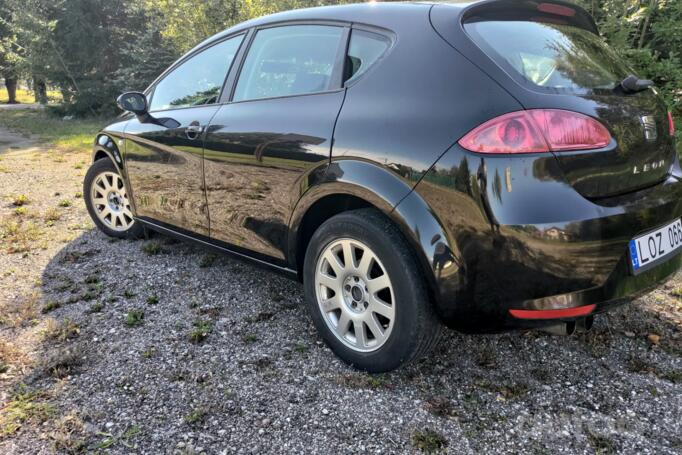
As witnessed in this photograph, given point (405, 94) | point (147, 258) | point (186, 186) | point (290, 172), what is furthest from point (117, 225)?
point (405, 94)

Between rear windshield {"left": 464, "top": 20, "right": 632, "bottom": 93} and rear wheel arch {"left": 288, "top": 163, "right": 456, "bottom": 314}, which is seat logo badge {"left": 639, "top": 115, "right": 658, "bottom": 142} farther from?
rear wheel arch {"left": 288, "top": 163, "right": 456, "bottom": 314}

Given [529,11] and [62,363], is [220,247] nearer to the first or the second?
[62,363]

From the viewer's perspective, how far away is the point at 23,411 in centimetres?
224

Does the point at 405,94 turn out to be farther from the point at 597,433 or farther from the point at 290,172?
the point at 597,433

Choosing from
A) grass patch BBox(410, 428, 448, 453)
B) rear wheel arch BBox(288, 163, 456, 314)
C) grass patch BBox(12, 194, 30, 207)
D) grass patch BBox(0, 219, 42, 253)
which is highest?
rear wheel arch BBox(288, 163, 456, 314)

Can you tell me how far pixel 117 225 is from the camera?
4.52 metres

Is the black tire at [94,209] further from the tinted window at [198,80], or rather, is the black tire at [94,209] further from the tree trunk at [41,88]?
the tree trunk at [41,88]

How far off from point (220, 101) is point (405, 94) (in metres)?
1.43

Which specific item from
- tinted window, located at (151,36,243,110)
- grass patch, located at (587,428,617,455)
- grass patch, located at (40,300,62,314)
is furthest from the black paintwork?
grass patch, located at (40,300,62,314)

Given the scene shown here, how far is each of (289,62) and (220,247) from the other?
4.01ft

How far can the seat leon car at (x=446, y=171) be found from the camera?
6.26 ft

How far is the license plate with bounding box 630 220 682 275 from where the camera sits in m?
2.02

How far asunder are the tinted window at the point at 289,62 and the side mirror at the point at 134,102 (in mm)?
1017

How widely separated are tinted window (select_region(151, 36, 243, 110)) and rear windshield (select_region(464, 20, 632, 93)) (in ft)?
5.55
